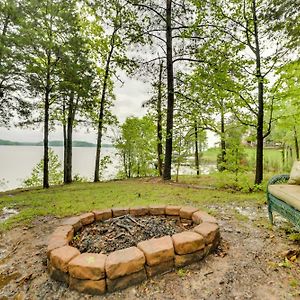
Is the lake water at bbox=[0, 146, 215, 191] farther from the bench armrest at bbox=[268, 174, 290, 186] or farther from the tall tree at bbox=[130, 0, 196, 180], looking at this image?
the bench armrest at bbox=[268, 174, 290, 186]

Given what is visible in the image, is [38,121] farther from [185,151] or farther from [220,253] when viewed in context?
[220,253]

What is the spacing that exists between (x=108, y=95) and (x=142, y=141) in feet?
11.7

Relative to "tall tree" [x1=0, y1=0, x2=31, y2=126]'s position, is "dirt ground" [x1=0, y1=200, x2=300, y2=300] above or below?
below

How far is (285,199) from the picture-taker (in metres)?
2.55

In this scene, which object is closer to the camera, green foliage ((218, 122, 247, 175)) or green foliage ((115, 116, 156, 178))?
green foliage ((218, 122, 247, 175))

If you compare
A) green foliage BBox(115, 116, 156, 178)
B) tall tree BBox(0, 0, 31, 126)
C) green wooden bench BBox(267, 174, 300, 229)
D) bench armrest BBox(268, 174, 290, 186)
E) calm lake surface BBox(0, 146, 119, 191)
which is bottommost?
calm lake surface BBox(0, 146, 119, 191)

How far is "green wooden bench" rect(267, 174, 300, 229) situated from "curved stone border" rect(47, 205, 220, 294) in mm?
864

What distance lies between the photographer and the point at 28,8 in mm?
7074

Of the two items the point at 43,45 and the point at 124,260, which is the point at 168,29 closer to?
the point at 43,45

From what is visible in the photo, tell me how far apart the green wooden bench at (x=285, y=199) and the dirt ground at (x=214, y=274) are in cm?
34

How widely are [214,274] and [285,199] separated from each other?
50.9 inches

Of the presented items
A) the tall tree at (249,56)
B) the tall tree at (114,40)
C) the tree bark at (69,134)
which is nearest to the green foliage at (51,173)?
the tree bark at (69,134)

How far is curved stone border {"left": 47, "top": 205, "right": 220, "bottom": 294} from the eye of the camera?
1.81 m

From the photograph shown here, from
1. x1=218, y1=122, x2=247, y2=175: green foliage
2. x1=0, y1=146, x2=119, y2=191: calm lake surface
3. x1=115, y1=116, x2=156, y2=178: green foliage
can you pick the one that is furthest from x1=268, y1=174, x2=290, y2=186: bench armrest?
x1=0, y1=146, x2=119, y2=191: calm lake surface
